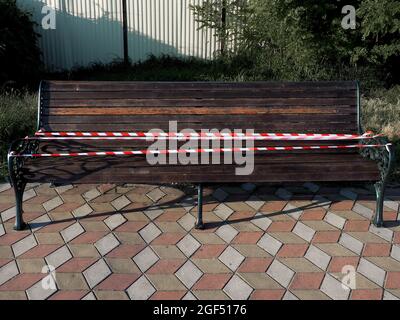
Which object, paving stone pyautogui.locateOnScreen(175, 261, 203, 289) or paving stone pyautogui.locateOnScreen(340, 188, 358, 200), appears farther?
paving stone pyautogui.locateOnScreen(340, 188, 358, 200)

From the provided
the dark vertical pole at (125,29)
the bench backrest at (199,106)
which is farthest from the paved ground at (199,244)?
the dark vertical pole at (125,29)

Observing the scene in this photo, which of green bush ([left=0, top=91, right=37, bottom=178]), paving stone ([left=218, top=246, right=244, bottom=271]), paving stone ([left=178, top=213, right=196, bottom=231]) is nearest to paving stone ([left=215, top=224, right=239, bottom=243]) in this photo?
paving stone ([left=218, top=246, right=244, bottom=271])

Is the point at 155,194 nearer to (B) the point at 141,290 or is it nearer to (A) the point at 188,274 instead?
(A) the point at 188,274

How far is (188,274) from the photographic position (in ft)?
10.2

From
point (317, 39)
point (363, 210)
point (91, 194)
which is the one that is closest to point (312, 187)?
point (363, 210)

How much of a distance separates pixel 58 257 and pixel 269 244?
160 centimetres

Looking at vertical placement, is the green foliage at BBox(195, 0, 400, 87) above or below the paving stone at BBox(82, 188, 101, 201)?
above

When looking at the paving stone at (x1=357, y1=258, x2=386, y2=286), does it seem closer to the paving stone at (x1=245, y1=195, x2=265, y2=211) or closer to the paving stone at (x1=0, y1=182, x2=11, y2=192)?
the paving stone at (x1=245, y1=195, x2=265, y2=211)

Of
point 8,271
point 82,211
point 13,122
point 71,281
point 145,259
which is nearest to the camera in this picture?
point 71,281

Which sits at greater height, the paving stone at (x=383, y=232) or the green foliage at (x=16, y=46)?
the green foliage at (x=16, y=46)

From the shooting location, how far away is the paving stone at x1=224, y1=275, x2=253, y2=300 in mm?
2891

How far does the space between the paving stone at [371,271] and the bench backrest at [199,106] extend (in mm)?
1389

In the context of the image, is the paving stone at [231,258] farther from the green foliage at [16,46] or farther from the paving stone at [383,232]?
the green foliage at [16,46]

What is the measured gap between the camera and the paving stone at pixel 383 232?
11.6 feet
